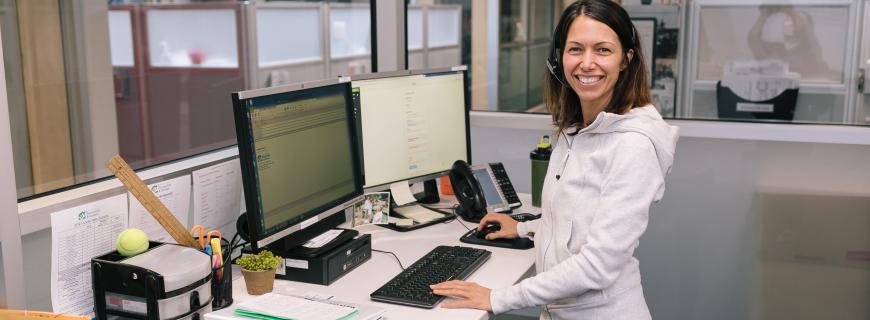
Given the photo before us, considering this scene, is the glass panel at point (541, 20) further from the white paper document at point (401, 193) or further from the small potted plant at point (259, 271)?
the small potted plant at point (259, 271)

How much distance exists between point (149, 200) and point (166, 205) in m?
0.11

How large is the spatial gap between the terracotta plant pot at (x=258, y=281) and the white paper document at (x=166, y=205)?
0.20m

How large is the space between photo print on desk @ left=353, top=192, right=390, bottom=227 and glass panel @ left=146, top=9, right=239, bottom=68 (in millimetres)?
3289

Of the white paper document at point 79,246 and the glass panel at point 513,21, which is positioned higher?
the glass panel at point 513,21

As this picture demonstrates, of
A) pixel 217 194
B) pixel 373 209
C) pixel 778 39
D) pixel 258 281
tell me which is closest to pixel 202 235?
pixel 258 281

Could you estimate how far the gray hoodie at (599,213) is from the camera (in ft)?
5.07

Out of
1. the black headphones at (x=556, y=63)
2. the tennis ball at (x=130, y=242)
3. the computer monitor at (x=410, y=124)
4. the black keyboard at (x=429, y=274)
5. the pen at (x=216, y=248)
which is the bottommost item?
the black keyboard at (x=429, y=274)

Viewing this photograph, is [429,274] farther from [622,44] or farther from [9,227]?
[9,227]

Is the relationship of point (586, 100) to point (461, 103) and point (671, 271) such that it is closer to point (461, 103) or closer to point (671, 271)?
point (461, 103)

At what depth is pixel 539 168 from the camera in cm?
249

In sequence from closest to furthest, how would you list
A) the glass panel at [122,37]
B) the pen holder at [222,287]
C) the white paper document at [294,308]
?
the white paper document at [294,308], the pen holder at [222,287], the glass panel at [122,37]

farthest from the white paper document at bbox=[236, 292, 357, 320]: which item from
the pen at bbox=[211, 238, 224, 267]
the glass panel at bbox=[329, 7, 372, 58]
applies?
the glass panel at bbox=[329, 7, 372, 58]

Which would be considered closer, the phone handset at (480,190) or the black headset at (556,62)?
the black headset at (556,62)

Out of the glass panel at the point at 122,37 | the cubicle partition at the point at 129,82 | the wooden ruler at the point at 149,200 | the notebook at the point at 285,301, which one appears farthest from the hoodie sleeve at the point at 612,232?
the glass panel at the point at 122,37
